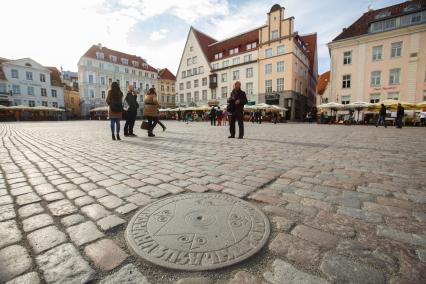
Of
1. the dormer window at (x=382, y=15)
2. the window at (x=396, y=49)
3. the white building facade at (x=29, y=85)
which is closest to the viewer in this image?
the window at (x=396, y=49)

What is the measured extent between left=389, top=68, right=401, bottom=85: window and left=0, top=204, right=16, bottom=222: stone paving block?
34410 millimetres

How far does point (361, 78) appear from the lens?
2759 cm

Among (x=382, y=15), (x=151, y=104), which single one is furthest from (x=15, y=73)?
(x=382, y=15)

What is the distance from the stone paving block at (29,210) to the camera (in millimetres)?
1900

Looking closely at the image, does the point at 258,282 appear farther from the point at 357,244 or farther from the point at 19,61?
the point at 19,61

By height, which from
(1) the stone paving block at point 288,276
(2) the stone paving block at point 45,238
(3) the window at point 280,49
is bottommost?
(1) the stone paving block at point 288,276

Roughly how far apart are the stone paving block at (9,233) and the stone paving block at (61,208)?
27cm

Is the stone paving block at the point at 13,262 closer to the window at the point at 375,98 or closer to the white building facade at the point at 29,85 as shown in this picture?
the window at the point at 375,98

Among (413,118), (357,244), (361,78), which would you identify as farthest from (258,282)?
(361,78)

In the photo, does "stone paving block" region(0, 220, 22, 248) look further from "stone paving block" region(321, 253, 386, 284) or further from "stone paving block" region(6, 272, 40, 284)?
"stone paving block" region(321, 253, 386, 284)

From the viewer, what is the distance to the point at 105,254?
1.38 m

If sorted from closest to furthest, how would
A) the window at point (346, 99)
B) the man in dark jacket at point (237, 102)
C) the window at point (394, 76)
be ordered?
the man in dark jacket at point (237, 102)
the window at point (394, 76)
the window at point (346, 99)

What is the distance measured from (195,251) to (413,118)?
93.9 ft

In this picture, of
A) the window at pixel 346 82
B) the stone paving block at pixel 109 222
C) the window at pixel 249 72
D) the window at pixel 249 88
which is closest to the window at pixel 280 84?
the window at pixel 249 88
